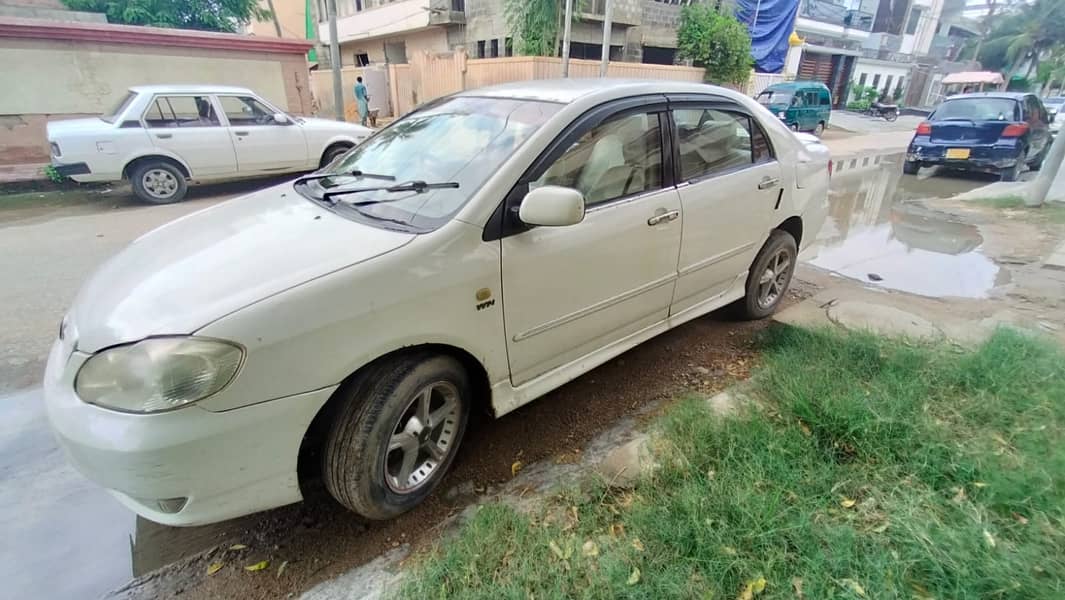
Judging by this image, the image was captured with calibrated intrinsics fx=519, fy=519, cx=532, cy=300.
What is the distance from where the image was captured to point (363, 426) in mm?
1911

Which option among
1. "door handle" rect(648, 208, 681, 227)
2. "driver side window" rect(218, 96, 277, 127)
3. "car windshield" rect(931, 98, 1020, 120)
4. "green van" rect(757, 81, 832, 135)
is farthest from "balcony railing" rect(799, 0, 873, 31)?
"door handle" rect(648, 208, 681, 227)

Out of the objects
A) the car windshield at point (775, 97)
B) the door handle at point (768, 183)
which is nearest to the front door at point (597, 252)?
the door handle at point (768, 183)

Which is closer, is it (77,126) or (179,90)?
(77,126)

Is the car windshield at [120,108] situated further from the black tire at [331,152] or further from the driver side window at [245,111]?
the black tire at [331,152]

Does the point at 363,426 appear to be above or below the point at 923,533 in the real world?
above

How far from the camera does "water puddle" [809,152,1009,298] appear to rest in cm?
493

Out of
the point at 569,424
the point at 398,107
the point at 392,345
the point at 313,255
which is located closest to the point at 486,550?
the point at 392,345

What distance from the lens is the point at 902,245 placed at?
20.0 ft

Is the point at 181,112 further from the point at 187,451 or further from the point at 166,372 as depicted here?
the point at 187,451

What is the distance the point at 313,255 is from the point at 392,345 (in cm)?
44

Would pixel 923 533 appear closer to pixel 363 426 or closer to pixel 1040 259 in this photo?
pixel 363 426

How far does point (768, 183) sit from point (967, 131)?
957 centimetres

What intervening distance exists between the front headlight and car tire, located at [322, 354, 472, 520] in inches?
16.5

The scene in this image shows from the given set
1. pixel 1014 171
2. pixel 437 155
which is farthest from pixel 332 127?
pixel 1014 171
